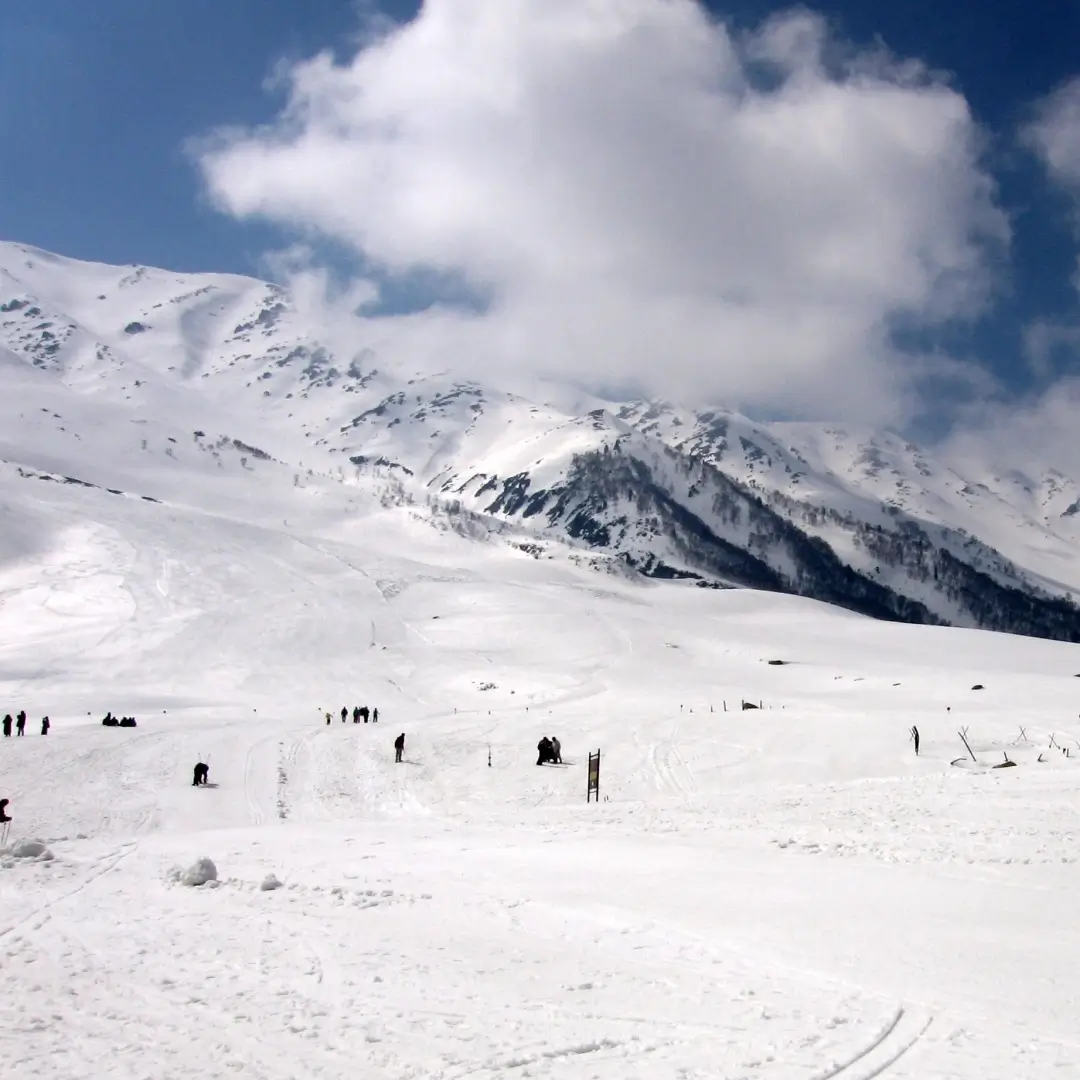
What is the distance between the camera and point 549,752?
36406mm

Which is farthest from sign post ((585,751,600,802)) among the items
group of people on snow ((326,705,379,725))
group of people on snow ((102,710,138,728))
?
group of people on snow ((102,710,138,728))

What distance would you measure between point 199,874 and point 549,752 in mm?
20833

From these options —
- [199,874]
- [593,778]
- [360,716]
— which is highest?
[360,716]

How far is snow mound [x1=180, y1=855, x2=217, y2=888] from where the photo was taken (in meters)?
16.7

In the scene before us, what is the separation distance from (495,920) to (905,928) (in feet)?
20.0

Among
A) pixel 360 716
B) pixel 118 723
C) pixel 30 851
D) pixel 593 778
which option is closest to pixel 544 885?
pixel 30 851

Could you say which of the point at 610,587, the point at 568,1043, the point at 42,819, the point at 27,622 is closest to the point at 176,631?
the point at 27,622

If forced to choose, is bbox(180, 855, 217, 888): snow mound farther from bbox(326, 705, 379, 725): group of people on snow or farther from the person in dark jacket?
bbox(326, 705, 379, 725): group of people on snow

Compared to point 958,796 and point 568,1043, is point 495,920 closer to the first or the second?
point 568,1043

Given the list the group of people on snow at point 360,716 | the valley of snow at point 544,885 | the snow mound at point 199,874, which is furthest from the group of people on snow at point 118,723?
the snow mound at point 199,874

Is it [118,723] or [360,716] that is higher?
[360,716]

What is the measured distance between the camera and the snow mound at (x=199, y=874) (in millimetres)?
16703

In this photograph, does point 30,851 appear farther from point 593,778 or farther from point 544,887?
point 593,778

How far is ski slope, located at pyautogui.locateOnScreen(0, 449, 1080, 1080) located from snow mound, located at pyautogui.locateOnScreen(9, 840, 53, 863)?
654mm
